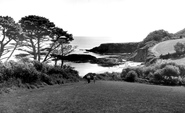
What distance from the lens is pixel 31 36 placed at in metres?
25.4

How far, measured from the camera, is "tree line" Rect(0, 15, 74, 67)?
66.4 ft

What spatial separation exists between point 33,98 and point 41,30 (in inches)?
705

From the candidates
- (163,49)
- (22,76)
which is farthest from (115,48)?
(22,76)

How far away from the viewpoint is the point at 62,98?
987 centimetres

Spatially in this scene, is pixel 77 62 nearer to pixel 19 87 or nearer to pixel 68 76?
pixel 68 76

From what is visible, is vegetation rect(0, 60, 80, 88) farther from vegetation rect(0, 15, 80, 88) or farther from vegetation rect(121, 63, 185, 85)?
vegetation rect(121, 63, 185, 85)

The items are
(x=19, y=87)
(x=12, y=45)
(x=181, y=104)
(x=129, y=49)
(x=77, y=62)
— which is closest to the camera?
(x=181, y=104)

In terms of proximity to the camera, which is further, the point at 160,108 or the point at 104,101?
the point at 104,101

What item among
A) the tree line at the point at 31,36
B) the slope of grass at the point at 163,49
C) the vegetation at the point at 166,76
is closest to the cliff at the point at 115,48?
the slope of grass at the point at 163,49

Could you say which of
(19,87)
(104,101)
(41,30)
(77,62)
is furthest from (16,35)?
(77,62)

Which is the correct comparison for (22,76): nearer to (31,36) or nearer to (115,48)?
(31,36)

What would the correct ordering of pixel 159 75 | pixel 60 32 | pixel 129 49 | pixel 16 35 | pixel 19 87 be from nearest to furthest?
pixel 19 87 → pixel 159 75 → pixel 16 35 → pixel 60 32 → pixel 129 49

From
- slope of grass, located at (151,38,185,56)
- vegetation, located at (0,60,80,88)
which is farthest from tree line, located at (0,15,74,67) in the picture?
slope of grass, located at (151,38,185,56)

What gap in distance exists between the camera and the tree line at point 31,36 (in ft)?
66.4
